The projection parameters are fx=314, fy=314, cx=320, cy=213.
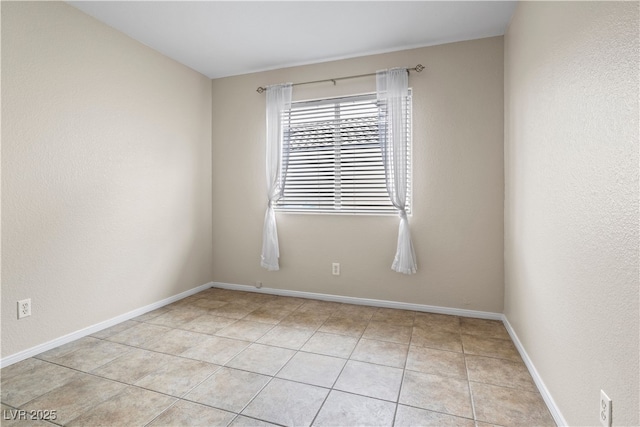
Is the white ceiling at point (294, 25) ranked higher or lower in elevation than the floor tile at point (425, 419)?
higher

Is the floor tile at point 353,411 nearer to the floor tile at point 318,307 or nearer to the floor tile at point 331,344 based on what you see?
the floor tile at point 331,344

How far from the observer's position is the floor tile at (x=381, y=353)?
2.15m

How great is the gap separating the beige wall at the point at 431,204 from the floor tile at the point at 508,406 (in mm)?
1264

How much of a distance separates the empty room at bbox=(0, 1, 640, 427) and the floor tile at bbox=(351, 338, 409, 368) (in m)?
0.02

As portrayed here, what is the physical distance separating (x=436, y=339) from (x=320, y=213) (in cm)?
169

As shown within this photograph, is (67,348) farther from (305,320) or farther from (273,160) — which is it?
(273,160)

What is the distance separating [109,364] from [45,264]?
90 centimetres

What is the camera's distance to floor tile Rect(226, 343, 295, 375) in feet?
6.79

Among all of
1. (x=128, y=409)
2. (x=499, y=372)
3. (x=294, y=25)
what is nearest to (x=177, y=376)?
(x=128, y=409)

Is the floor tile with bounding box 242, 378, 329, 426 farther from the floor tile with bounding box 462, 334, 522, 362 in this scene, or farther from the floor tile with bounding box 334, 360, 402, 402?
the floor tile with bounding box 462, 334, 522, 362

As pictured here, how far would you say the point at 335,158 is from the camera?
11.2ft

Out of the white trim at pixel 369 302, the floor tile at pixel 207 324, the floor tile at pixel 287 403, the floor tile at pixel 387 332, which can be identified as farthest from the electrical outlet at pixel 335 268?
the floor tile at pixel 287 403

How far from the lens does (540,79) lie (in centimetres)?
186

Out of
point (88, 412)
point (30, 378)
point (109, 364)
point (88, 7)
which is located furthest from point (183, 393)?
point (88, 7)
